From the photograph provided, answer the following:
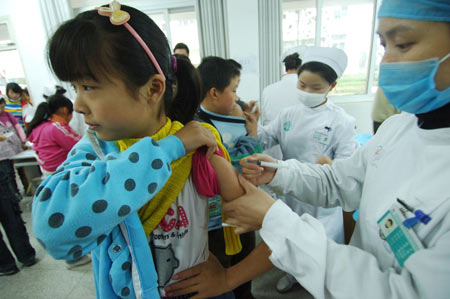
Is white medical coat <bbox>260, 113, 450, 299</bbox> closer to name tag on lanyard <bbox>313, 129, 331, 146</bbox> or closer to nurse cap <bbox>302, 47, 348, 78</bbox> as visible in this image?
name tag on lanyard <bbox>313, 129, 331, 146</bbox>

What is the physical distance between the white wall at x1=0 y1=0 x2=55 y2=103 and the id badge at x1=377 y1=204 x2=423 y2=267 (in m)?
5.95

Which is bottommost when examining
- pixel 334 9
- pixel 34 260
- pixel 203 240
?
pixel 34 260

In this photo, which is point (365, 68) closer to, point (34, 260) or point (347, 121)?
point (347, 121)

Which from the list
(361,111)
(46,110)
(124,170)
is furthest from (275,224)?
(361,111)

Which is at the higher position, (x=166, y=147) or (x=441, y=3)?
(x=441, y=3)

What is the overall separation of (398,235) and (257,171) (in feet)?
1.67

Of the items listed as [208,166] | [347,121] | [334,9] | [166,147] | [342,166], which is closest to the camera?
[166,147]

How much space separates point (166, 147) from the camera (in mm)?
643

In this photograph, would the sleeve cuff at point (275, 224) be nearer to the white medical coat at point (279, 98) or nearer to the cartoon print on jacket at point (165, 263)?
the cartoon print on jacket at point (165, 263)

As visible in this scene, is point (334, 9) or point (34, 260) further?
point (334, 9)

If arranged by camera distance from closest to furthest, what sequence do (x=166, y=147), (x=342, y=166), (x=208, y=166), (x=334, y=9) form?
(x=166, y=147), (x=208, y=166), (x=342, y=166), (x=334, y=9)

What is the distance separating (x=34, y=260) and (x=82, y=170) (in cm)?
264

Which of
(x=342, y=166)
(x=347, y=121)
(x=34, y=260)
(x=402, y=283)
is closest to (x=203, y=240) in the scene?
(x=402, y=283)

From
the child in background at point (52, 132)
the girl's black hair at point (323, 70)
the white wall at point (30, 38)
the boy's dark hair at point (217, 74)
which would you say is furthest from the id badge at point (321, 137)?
the white wall at point (30, 38)
